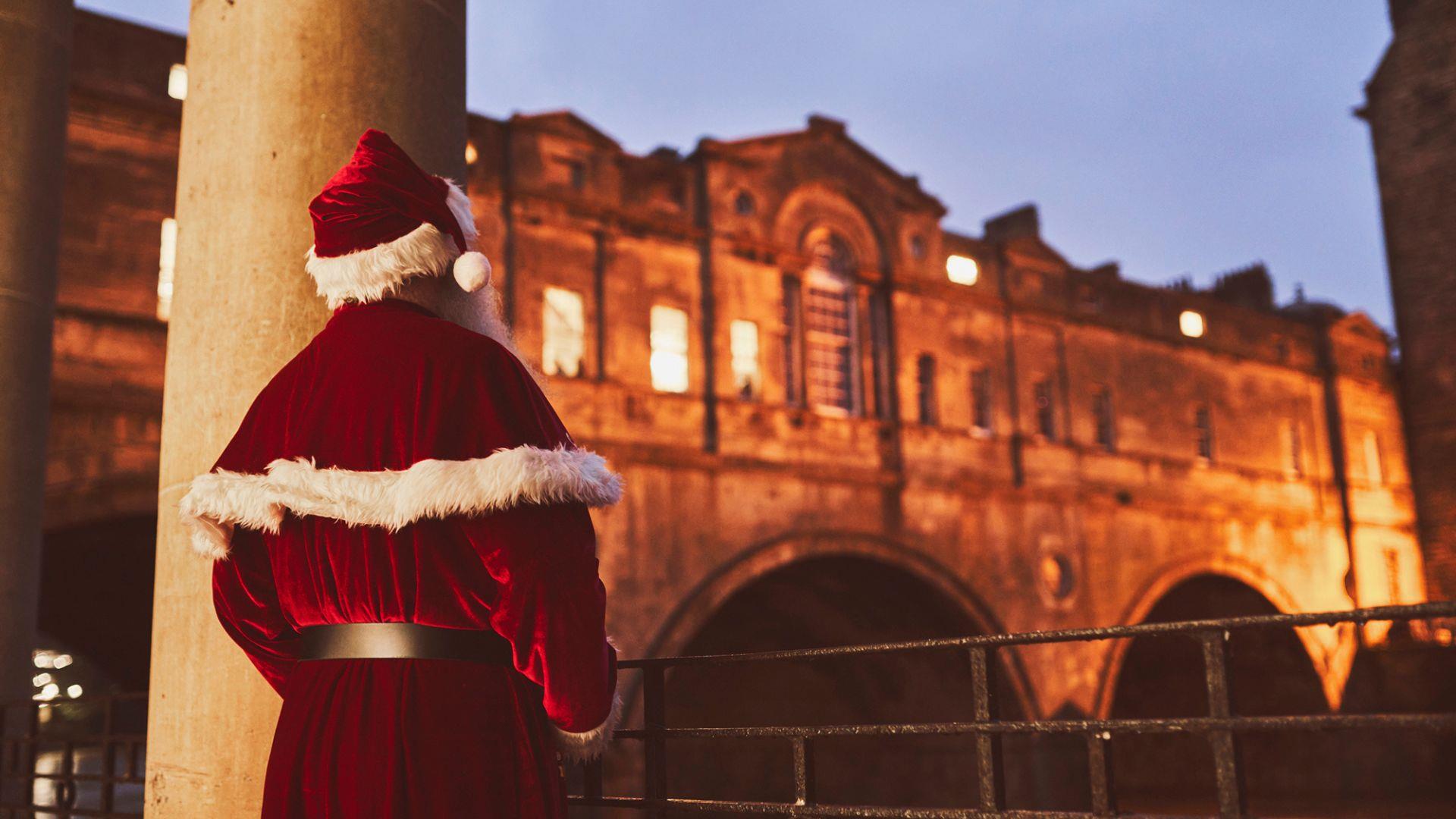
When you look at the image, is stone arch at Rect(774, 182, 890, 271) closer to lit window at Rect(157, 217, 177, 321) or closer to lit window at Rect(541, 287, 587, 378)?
lit window at Rect(541, 287, 587, 378)

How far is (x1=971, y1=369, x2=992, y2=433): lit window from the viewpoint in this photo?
2109 centimetres

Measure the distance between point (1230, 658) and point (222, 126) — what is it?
2.51 meters

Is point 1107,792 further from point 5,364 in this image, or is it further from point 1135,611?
point 1135,611

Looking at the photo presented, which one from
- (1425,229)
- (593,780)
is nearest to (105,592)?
(593,780)

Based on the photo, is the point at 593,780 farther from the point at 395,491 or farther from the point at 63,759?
the point at 63,759

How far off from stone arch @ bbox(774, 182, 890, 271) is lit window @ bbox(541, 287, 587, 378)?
3592 mm

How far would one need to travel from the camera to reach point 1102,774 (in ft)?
7.45

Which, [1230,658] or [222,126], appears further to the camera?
[222,126]

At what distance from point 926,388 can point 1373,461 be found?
1200 centimetres

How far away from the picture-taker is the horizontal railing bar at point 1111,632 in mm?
1911

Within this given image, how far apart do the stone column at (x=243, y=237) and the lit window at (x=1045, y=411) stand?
19617 mm

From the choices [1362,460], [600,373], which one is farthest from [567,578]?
[1362,460]

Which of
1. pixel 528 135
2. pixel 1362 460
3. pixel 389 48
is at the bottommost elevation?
pixel 389 48

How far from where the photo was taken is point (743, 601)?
2119 centimetres
